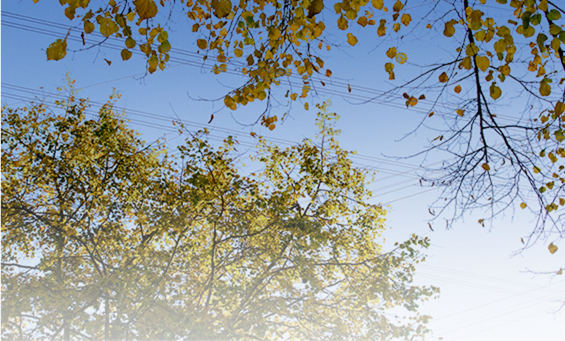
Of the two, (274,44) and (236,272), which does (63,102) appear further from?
(274,44)

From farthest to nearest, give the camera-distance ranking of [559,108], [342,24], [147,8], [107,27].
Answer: [342,24], [559,108], [107,27], [147,8]

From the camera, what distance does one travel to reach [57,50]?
267 cm

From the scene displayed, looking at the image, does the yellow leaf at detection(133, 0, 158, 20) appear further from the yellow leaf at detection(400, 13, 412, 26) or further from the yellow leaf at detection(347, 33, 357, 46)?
the yellow leaf at detection(400, 13, 412, 26)

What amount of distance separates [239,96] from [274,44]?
64 centimetres

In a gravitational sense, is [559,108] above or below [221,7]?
below

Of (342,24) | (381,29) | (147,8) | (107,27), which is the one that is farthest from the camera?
(381,29)

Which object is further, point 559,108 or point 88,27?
point 559,108

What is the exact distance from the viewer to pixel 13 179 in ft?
30.8

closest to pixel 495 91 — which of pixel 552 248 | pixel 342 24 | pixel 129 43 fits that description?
pixel 342 24

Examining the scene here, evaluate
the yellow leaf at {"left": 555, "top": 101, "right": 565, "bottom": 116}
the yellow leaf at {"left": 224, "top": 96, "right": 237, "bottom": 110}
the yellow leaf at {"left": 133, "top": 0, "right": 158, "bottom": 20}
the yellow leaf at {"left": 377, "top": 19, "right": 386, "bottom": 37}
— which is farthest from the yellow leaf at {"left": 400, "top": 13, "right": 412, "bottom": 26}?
the yellow leaf at {"left": 133, "top": 0, "right": 158, "bottom": 20}

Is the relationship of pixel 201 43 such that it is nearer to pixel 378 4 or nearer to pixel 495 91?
pixel 378 4

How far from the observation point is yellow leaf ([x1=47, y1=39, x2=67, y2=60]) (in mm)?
2656

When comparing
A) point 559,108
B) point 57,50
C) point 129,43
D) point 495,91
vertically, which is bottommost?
point 57,50

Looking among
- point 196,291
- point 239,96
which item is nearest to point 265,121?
point 239,96
